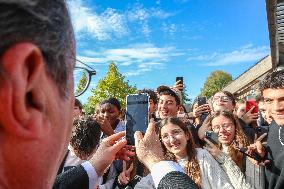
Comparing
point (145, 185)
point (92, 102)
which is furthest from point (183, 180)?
point (92, 102)

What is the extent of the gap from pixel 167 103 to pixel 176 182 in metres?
3.74

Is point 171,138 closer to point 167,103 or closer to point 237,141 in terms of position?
point 237,141

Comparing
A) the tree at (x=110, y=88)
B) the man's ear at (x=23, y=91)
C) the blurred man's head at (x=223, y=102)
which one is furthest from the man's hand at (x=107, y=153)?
the tree at (x=110, y=88)

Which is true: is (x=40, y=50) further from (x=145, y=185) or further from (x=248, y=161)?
(x=248, y=161)

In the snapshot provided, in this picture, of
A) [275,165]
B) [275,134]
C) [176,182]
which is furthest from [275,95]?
[176,182]

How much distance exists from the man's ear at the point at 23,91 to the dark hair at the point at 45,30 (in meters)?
0.02

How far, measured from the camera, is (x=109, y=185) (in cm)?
365

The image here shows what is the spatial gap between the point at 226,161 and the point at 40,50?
128 inches

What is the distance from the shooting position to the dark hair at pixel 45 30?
22.9 inches

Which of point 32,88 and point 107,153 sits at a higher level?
point 32,88

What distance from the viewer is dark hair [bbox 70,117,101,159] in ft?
10.3

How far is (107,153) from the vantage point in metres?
1.85

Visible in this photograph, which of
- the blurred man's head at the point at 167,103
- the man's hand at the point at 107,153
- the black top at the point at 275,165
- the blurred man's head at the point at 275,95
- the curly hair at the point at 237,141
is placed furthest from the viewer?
the blurred man's head at the point at 167,103

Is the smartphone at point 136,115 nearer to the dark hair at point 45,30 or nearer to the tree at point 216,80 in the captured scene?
the dark hair at point 45,30
